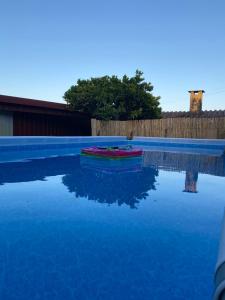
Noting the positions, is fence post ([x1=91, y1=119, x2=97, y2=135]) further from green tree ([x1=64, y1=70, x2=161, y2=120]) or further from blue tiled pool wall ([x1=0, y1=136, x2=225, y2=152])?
blue tiled pool wall ([x1=0, y1=136, x2=225, y2=152])

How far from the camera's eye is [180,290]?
186 cm

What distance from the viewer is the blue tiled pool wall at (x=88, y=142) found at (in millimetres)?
11555

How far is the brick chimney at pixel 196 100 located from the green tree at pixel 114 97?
4.38m

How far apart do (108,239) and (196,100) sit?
21.5 metres

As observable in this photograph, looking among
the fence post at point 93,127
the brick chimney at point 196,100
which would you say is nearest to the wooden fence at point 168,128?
the fence post at point 93,127

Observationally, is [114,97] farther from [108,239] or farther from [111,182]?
[108,239]

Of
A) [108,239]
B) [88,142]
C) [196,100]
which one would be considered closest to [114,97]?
[88,142]

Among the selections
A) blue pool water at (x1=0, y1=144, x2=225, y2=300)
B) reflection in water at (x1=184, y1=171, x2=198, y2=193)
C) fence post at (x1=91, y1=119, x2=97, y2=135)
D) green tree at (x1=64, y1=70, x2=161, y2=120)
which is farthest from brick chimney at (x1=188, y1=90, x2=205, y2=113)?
blue pool water at (x1=0, y1=144, x2=225, y2=300)

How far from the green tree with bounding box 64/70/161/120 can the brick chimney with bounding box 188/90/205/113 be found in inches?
173

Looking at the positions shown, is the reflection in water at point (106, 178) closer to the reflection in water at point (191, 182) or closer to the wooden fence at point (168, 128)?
the reflection in water at point (191, 182)

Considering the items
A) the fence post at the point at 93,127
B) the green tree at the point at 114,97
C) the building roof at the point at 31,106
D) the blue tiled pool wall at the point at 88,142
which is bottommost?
the blue tiled pool wall at the point at 88,142

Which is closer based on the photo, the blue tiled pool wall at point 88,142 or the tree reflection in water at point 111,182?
the tree reflection in water at point 111,182

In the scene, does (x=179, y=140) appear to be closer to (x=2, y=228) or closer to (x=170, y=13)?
(x=170, y=13)

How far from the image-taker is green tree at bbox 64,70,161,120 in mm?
17750
